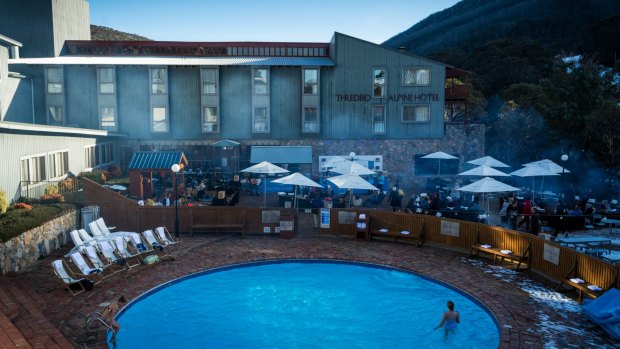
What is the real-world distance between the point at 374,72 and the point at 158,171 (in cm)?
1672

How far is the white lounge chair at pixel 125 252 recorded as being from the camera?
17.1m

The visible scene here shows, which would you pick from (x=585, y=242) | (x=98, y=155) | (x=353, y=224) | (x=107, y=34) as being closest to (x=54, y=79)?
(x=98, y=155)

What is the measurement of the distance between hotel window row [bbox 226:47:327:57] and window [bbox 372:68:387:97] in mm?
4823

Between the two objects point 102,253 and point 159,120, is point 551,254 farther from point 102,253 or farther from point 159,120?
point 159,120

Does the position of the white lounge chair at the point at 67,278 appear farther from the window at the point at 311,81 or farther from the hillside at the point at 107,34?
the hillside at the point at 107,34

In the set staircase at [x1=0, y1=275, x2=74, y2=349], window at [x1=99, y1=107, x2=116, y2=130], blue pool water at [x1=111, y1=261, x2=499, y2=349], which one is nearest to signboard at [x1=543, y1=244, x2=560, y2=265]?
→ blue pool water at [x1=111, y1=261, x2=499, y2=349]

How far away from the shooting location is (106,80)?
35.4 metres

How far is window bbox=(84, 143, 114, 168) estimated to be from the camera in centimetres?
2963

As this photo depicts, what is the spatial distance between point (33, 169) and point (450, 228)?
17443mm

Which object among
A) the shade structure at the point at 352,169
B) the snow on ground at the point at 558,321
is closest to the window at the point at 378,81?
the shade structure at the point at 352,169

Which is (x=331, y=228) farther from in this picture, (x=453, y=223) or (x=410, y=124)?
(x=410, y=124)

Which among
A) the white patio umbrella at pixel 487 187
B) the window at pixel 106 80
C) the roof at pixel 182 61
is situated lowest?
the white patio umbrella at pixel 487 187

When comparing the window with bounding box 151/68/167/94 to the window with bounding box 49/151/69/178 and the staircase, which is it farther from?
the staircase

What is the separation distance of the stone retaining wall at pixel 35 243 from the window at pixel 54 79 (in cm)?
1883
